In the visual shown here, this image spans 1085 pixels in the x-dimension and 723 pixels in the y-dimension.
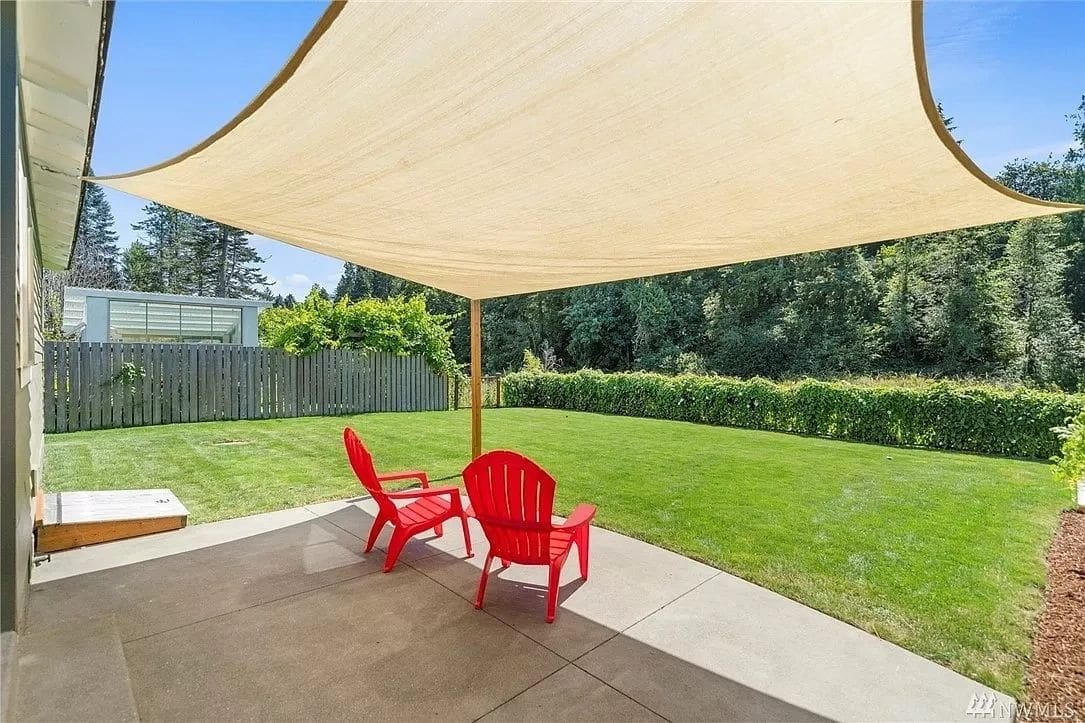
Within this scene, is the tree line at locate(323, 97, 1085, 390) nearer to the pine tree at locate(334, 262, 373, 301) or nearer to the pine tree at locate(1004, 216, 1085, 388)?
the pine tree at locate(1004, 216, 1085, 388)

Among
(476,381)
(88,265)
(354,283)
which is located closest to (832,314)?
(476,381)

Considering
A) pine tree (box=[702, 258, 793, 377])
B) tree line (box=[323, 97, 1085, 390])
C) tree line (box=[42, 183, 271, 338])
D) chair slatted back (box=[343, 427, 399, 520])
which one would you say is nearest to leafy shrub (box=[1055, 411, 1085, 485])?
chair slatted back (box=[343, 427, 399, 520])

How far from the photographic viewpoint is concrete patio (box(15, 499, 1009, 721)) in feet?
7.14

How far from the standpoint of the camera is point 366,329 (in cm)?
1316

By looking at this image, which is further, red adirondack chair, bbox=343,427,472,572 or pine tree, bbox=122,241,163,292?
pine tree, bbox=122,241,163,292

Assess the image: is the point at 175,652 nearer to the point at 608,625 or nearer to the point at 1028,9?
the point at 608,625

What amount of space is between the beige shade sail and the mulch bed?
2.08m

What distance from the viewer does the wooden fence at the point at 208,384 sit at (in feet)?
29.0

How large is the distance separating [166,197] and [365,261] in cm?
171

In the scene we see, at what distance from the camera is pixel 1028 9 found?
23.1ft

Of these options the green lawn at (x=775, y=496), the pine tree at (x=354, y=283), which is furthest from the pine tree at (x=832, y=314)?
the pine tree at (x=354, y=283)

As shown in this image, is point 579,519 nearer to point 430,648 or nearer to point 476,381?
point 430,648

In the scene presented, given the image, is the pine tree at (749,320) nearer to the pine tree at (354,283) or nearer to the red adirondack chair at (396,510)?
the red adirondack chair at (396,510)

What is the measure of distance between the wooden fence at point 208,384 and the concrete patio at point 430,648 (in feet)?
22.4
